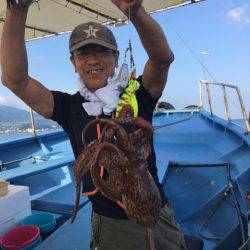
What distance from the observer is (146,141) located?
6.11 feet

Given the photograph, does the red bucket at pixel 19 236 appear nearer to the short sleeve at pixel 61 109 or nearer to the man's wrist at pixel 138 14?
the short sleeve at pixel 61 109

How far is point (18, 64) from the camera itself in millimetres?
2260

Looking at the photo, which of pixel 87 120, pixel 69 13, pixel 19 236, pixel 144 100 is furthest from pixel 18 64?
pixel 69 13

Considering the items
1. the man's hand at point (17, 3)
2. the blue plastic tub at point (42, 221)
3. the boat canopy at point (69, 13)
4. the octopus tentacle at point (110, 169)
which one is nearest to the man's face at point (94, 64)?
the man's hand at point (17, 3)

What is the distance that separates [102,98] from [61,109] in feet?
1.48

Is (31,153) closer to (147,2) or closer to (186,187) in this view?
(186,187)

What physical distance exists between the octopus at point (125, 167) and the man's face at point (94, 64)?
2.67 feet

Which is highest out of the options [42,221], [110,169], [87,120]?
[87,120]

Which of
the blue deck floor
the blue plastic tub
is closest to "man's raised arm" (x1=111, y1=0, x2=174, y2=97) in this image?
the blue deck floor

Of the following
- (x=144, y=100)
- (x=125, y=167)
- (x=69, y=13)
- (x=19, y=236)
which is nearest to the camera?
(x=125, y=167)

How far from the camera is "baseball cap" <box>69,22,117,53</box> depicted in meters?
2.35

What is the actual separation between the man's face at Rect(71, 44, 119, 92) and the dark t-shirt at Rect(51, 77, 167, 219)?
232 millimetres

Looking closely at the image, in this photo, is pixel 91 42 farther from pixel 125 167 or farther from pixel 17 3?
pixel 125 167

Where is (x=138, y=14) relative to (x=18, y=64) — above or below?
above
